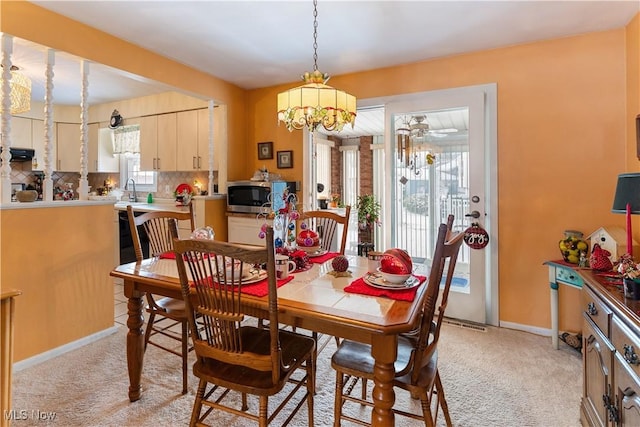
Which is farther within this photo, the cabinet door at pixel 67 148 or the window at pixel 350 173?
the window at pixel 350 173

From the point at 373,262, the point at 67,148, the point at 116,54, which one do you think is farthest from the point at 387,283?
the point at 67,148

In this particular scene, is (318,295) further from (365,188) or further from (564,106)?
(365,188)

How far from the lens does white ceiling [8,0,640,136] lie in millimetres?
2244

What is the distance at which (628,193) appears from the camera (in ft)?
4.90

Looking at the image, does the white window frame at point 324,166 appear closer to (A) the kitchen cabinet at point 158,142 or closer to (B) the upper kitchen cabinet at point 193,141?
(B) the upper kitchen cabinet at point 193,141

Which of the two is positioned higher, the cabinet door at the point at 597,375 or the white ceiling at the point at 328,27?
the white ceiling at the point at 328,27

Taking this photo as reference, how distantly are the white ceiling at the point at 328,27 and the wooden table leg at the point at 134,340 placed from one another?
1912mm

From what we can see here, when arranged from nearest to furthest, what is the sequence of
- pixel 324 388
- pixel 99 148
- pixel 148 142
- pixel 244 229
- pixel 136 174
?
pixel 324 388, pixel 244 229, pixel 148 142, pixel 99 148, pixel 136 174

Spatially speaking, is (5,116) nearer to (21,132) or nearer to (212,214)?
(212,214)

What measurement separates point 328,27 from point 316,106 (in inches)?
43.8

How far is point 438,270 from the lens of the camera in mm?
1224

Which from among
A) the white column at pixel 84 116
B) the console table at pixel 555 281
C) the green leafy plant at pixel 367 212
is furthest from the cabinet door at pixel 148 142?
the console table at pixel 555 281

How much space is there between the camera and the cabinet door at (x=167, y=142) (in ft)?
14.7

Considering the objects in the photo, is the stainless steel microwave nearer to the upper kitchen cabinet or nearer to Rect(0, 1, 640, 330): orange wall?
the upper kitchen cabinet
